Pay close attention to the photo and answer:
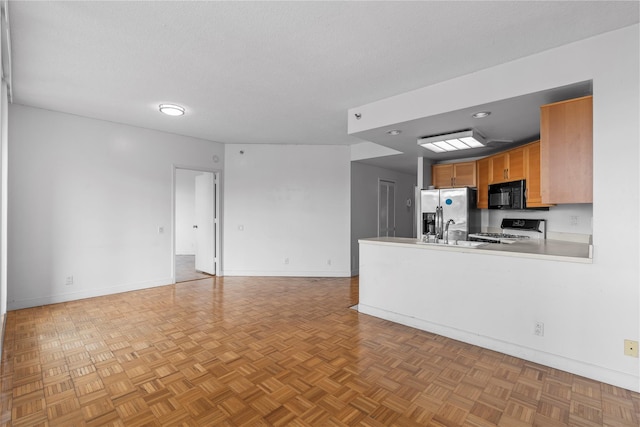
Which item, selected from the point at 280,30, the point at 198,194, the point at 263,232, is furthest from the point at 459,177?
the point at 198,194

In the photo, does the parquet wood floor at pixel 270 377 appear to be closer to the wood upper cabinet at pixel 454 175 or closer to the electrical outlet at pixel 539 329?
the electrical outlet at pixel 539 329

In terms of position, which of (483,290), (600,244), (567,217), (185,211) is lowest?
(483,290)

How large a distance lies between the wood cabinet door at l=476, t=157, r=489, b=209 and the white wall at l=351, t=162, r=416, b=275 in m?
2.10

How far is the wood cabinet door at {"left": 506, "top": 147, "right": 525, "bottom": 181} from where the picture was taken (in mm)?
3932

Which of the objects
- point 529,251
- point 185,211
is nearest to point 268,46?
point 529,251

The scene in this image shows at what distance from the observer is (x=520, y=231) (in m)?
4.56

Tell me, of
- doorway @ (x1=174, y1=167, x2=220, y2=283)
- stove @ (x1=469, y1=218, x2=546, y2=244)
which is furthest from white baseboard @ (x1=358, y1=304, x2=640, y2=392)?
doorway @ (x1=174, y1=167, x2=220, y2=283)

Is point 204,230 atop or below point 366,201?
below

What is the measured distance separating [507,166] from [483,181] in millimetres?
699

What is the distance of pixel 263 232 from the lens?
19.2 feet

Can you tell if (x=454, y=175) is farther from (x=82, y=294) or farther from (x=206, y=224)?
(x=82, y=294)

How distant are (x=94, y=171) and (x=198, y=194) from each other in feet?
6.81

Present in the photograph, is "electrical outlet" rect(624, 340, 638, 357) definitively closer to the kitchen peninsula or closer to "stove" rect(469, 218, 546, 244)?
the kitchen peninsula

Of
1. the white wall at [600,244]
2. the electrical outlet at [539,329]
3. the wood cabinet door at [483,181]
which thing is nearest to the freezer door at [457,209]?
the wood cabinet door at [483,181]
